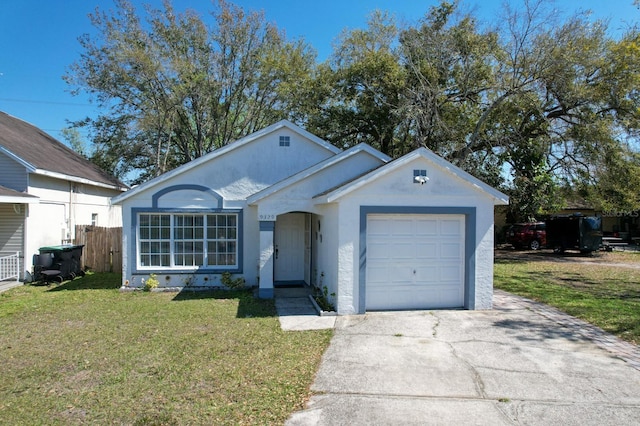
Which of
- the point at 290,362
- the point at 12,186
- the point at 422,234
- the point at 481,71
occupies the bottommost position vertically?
the point at 290,362

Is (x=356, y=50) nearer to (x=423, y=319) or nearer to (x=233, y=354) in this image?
(x=423, y=319)

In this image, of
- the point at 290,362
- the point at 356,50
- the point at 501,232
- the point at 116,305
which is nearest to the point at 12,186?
the point at 116,305

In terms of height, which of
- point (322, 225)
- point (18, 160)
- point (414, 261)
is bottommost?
point (414, 261)

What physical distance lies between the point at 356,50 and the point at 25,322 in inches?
737

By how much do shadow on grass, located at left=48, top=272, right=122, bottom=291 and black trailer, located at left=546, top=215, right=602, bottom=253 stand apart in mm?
23122

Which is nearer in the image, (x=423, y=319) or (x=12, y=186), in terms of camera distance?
(x=423, y=319)

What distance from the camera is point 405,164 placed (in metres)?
9.23

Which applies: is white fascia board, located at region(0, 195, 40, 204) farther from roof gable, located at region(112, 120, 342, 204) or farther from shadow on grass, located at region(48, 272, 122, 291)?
roof gable, located at region(112, 120, 342, 204)

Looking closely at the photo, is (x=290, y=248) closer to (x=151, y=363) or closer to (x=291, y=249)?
(x=291, y=249)

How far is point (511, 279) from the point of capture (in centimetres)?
1437

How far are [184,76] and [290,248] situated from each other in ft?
47.1

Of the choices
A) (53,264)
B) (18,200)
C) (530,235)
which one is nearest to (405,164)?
(18,200)

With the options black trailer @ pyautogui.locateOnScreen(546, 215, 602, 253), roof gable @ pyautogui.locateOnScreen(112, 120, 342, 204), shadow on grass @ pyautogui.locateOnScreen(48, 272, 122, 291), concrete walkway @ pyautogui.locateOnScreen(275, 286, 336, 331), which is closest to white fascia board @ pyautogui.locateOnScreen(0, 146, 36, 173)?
roof gable @ pyautogui.locateOnScreen(112, 120, 342, 204)

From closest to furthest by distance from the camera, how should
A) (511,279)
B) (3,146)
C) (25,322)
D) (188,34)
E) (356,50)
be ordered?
(25,322) < (3,146) < (511,279) < (356,50) < (188,34)
